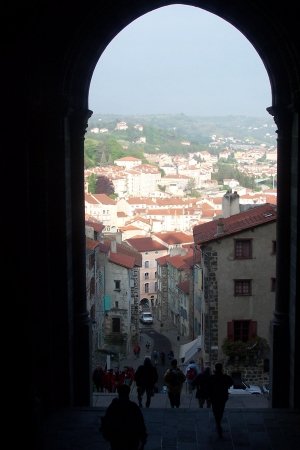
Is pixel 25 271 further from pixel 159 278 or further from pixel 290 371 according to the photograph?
pixel 159 278

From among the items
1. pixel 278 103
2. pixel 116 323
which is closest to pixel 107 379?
pixel 278 103

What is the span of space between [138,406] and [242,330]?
21427mm

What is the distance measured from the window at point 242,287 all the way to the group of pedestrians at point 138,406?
15763mm

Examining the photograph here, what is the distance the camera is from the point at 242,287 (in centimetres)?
3022

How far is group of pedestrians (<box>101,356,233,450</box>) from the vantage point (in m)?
7.78

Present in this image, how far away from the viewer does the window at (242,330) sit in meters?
30.0

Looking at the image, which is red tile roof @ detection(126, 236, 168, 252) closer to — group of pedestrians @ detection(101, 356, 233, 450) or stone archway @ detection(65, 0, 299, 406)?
group of pedestrians @ detection(101, 356, 233, 450)

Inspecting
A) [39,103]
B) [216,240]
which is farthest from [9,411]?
[216,240]

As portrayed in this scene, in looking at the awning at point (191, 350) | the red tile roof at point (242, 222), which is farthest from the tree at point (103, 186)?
the red tile roof at point (242, 222)

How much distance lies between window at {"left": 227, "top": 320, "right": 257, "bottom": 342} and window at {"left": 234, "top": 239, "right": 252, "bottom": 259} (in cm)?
267

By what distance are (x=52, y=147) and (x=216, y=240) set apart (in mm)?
18054

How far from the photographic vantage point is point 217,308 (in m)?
30.3

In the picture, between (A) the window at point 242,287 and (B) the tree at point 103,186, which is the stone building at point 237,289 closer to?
(A) the window at point 242,287

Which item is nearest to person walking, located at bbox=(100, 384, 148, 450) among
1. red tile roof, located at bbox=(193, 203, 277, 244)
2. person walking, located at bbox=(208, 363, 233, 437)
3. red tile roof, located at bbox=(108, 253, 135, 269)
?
person walking, located at bbox=(208, 363, 233, 437)
